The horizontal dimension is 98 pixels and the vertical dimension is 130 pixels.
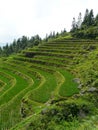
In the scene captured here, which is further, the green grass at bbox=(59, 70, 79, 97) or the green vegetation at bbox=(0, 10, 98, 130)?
the green grass at bbox=(59, 70, 79, 97)

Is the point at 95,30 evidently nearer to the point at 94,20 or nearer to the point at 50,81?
the point at 94,20

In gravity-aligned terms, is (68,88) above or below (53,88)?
above

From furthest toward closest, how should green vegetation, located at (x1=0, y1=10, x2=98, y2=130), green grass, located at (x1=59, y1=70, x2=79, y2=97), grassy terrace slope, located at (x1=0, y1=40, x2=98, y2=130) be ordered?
green grass, located at (x1=59, y1=70, x2=79, y2=97) → grassy terrace slope, located at (x1=0, y1=40, x2=98, y2=130) → green vegetation, located at (x1=0, y1=10, x2=98, y2=130)

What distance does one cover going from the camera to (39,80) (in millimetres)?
64188

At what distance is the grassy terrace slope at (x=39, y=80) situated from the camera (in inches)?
1619

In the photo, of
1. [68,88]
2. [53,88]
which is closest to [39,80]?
[53,88]

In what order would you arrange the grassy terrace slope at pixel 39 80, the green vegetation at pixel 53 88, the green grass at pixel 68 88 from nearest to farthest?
the green vegetation at pixel 53 88 < the grassy terrace slope at pixel 39 80 < the green grass at pixel 68 88

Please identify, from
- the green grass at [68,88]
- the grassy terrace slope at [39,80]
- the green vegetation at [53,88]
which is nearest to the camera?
the green vegetation at [53,88]

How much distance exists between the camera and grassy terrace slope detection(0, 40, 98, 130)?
4112 cm

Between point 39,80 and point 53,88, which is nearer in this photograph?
point 53,88

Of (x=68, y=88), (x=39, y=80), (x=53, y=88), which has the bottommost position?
(x=39, y=80)

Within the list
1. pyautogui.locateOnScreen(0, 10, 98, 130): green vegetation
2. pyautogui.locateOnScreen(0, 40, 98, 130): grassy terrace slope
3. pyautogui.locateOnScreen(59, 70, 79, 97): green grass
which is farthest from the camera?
pyautogui.locateOnScreen(59, 70, 79, 97): green grass

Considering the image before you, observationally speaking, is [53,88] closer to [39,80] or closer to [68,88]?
[68,88]

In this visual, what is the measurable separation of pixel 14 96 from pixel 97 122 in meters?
29.2
